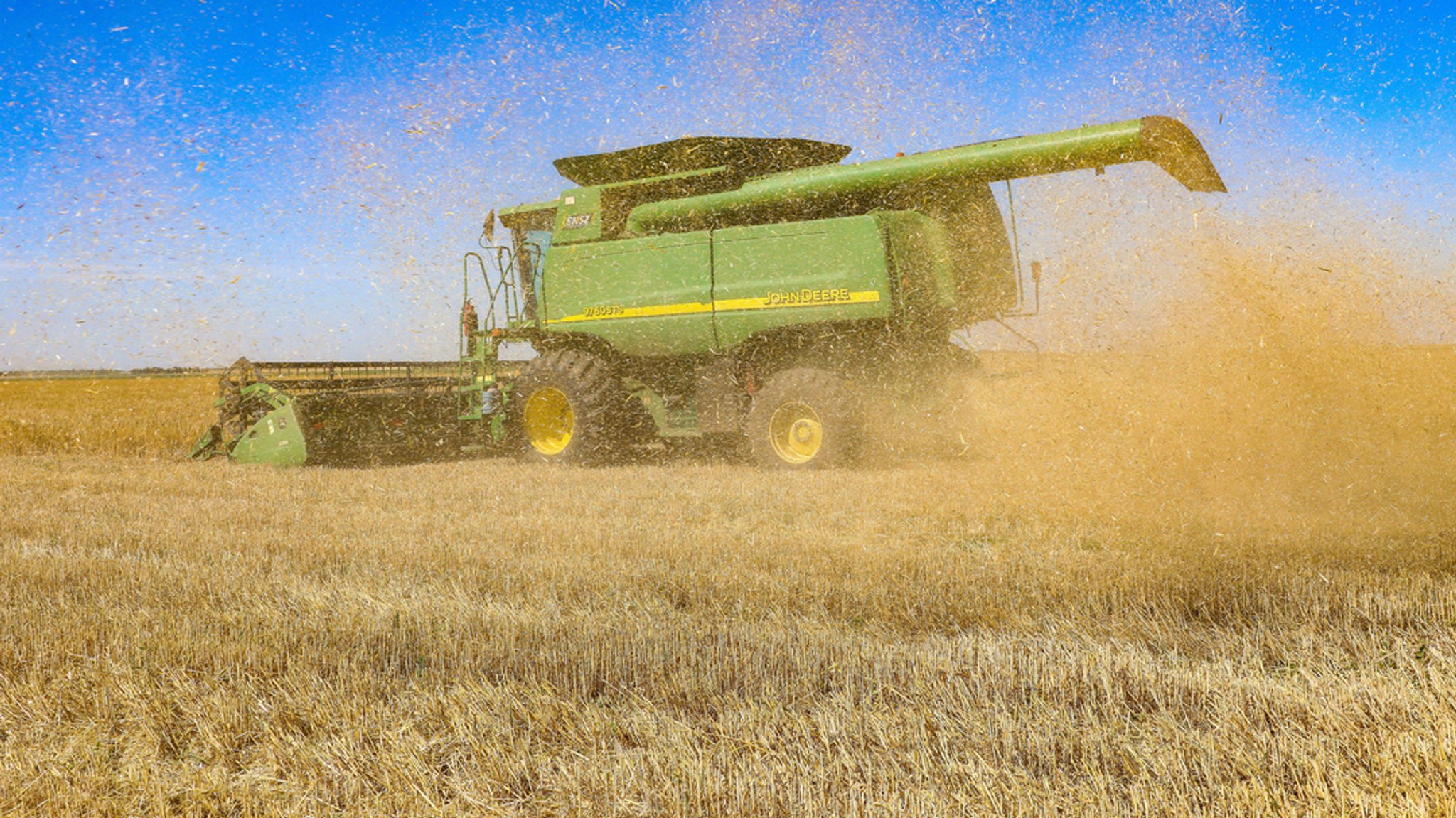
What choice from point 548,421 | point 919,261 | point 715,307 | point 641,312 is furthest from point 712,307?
point 548,421

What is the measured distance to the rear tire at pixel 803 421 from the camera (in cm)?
805

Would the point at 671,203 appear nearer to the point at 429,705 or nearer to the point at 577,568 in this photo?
the point at 577,568

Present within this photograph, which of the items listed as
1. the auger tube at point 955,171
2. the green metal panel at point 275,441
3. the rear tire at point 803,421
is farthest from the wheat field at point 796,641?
the green metal panel at point 275,441

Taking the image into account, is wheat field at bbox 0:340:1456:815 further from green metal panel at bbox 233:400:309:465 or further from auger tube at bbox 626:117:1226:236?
green metal panel at bbox 233:400:309:465

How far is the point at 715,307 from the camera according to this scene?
855cm

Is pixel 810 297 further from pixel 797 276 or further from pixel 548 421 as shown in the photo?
pixel 548 421

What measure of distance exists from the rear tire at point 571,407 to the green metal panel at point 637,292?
1.11ft

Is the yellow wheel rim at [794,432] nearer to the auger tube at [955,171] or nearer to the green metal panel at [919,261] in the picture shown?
the green metal panel at [919,261]

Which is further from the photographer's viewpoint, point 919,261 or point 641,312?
point 641,312

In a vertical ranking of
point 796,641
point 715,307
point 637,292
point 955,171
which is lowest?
point 796,641

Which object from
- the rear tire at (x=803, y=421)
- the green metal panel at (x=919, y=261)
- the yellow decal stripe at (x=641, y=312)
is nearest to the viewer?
the green metal panel at (x=919, y=261)

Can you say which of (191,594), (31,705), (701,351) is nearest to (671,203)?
(701,351)

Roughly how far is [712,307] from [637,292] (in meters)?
0.82

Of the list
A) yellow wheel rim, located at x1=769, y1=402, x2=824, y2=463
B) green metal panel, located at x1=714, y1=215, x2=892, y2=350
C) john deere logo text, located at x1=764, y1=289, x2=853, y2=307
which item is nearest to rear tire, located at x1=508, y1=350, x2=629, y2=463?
green metal panel, located at x1=714, y1=215, x2=892, y2=350
